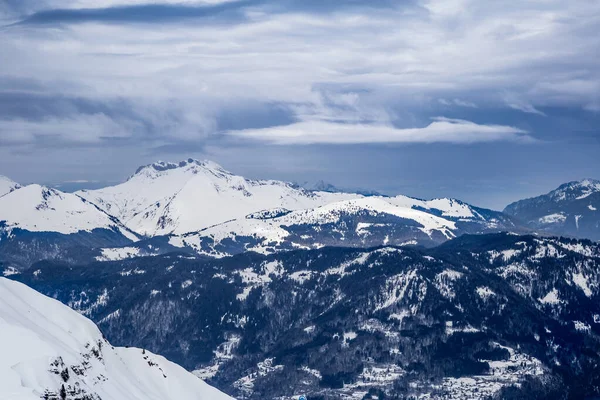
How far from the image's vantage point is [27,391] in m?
168

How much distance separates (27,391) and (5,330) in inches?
1329

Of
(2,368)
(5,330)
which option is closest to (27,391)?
(2,368)

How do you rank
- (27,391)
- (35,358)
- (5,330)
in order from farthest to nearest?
1. (5,330)
2. (35,358)
3. (27,391)

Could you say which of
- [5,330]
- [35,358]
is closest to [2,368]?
[35,358]

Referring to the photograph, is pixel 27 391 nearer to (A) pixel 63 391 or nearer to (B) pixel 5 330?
(A) pixel 63 391

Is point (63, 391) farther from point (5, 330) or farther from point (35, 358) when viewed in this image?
point (5, 330)

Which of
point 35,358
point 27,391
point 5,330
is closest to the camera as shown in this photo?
point 27,391

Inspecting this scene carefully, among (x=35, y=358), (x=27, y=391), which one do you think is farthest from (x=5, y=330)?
(x=27, y=391)

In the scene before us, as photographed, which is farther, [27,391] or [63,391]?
[63,391]

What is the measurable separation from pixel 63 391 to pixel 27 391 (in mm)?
17993

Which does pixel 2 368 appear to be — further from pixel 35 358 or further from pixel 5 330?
pixel 5 330

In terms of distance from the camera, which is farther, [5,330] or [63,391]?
[5,330]

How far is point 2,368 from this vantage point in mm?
176000

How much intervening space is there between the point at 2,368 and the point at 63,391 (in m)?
14.5
